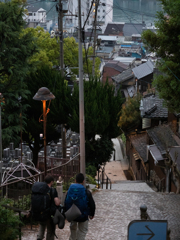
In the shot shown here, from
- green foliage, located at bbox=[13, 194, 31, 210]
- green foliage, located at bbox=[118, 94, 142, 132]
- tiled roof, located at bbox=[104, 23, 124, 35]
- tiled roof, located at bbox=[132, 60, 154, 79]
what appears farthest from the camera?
tiled roof, located at bbox=[104, 23, 124, 35]

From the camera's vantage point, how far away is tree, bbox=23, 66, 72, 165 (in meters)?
21.7

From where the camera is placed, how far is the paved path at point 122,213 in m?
9.40

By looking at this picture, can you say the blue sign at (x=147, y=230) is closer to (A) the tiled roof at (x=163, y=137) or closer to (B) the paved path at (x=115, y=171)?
(A) the tiled roof at (x=163, y=137)

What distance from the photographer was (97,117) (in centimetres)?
2020

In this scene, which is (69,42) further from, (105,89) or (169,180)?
(169,180)

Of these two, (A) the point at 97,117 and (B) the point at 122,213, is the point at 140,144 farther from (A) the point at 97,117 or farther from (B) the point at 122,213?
(B) the point at 122,213

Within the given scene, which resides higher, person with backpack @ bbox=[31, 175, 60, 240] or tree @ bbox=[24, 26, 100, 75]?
tree @ bbox=[24, 26, 100, 75]

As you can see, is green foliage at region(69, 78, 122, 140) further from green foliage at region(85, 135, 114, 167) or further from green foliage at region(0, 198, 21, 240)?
green foliage at region(0, 198, 21, 240)

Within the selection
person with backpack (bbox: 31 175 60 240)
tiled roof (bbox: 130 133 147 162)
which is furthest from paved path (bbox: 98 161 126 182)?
person with backpack (bbox: 31 175 60 240)

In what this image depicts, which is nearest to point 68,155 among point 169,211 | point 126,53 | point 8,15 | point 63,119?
point 63,119

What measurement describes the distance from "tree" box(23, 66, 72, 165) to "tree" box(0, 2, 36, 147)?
30.6 inches

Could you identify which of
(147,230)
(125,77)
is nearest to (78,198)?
(147,230)

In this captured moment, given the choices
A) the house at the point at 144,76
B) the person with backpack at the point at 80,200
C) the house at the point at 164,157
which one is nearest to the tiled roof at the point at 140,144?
the house at the point at 164,157

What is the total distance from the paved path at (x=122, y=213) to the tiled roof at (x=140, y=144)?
10.7 meters
